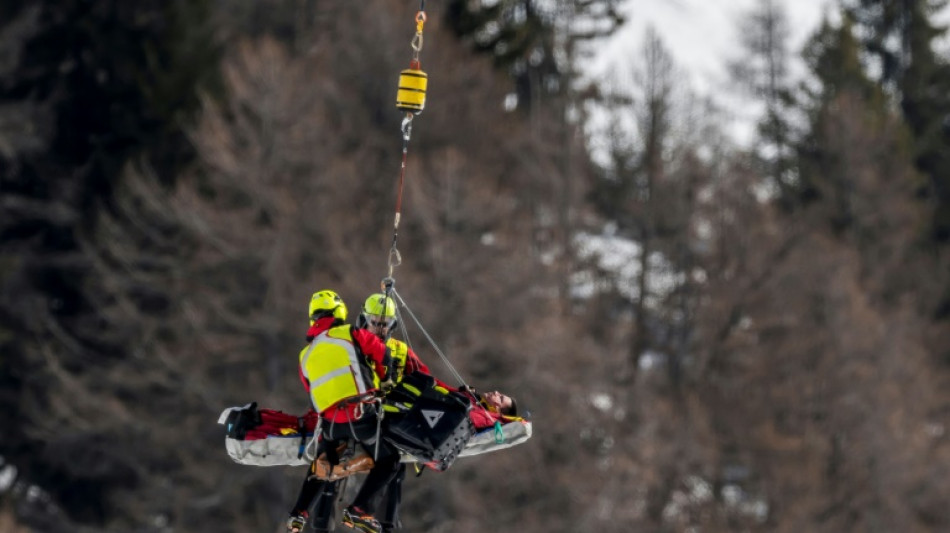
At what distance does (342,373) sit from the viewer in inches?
529

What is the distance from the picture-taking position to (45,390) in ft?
130

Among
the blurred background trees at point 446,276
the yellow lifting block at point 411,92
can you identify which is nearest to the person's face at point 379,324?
the yellow lifting block at point 411,92

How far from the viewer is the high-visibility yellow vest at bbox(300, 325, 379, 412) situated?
44.1 ft

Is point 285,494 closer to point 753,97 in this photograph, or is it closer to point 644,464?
point 644,464

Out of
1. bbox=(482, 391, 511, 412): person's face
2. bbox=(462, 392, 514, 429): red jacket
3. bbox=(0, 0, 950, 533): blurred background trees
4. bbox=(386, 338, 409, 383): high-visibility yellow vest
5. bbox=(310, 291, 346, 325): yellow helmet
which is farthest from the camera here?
bbox=(0, 0, 950, 533): blurred background trees

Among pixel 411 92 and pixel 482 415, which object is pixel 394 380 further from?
pixel 411 92

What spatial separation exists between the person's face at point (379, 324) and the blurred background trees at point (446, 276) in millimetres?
20653

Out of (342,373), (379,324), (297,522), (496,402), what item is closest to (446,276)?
(496,402)

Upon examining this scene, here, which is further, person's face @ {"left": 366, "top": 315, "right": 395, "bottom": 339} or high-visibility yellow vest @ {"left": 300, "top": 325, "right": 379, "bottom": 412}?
person's face @ {"left": 366, "top": 315, "right": 395, "bottom": 339}

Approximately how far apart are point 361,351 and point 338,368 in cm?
20

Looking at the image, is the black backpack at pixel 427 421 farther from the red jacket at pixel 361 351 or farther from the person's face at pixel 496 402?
the person's face at pixel 496 402

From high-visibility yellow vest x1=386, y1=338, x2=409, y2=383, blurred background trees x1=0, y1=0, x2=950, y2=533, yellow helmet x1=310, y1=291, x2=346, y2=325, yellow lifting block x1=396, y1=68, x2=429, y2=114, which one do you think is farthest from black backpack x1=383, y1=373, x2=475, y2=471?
blurred background trees x1=0, y1=0, x2=950, y2=533

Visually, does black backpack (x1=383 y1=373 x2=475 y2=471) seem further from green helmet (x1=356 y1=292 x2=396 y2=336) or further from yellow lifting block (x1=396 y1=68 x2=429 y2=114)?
yellow lifting block (x1=396 y1=68 x2=429 y2=114)

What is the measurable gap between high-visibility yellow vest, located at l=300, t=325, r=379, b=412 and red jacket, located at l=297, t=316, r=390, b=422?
0.05 metres
